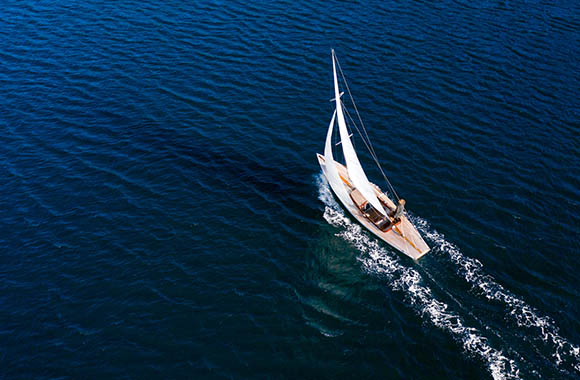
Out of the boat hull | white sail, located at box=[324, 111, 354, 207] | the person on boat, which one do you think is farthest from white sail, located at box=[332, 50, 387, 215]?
white sail, located at box=[324, 111, 354, 207]

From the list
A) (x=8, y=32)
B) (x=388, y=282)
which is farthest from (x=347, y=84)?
(x=8, y=32)

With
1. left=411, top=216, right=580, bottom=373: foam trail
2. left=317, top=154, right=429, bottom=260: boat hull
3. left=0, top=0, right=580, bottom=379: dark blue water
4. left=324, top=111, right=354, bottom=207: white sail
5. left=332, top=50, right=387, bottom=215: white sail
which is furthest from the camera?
left=324, top=111, right=354, bottom=207: white sail

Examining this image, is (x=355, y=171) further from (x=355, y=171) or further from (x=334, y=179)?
(x=334, y=179)

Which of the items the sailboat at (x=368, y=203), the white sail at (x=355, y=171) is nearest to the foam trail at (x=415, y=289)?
the sailboat at (x=368, y=203)

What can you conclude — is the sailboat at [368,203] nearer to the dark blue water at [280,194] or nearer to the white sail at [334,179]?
the white sail at [334,179]

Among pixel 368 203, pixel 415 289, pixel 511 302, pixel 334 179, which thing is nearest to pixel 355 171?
pixel 334 179

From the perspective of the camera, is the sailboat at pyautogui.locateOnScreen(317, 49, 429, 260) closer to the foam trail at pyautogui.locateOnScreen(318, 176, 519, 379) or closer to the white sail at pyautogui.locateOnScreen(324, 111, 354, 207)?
the white sail at pyautogui.locateOnScreen(324, 111, 354, 207)
